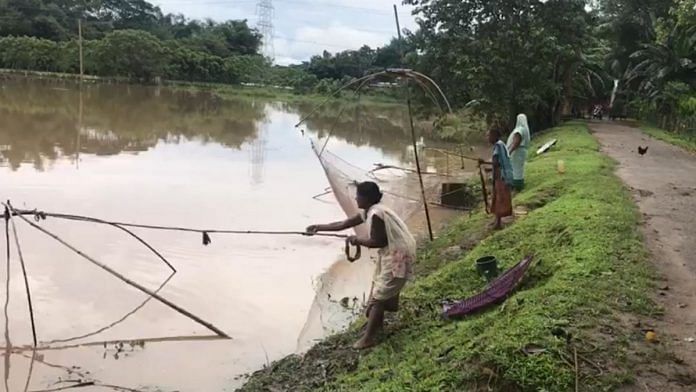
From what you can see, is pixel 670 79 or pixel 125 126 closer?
pixel 125 126

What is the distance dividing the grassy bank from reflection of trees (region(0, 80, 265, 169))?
41.8ft

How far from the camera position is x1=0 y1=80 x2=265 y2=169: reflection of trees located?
19797 mm

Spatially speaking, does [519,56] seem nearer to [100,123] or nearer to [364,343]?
[100,123]

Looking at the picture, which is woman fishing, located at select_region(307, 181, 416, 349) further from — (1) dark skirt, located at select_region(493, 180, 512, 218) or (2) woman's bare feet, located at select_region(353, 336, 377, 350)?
(1) dark skirt, located at select_region(493, 180, 512, 218)

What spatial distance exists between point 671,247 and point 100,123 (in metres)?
23.8

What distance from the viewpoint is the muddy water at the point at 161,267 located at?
6.18 meters

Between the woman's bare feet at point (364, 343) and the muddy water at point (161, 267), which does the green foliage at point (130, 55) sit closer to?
the muddy water at point (161, 267)

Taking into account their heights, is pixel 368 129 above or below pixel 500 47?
below

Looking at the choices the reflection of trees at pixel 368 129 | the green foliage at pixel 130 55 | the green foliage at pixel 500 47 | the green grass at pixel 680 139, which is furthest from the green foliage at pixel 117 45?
the green grass at pixel 680 139

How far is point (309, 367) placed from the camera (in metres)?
5.43

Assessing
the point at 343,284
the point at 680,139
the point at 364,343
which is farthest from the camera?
the point at 680,139

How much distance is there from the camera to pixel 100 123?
87.4ft

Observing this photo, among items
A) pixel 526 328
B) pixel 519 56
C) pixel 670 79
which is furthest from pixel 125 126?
pixel 526 328

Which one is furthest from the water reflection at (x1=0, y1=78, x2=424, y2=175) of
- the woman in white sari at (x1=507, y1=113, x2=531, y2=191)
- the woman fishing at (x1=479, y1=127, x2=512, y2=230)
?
the woman fishing at (x1=479, y1=127, x2=512, y2=230)
